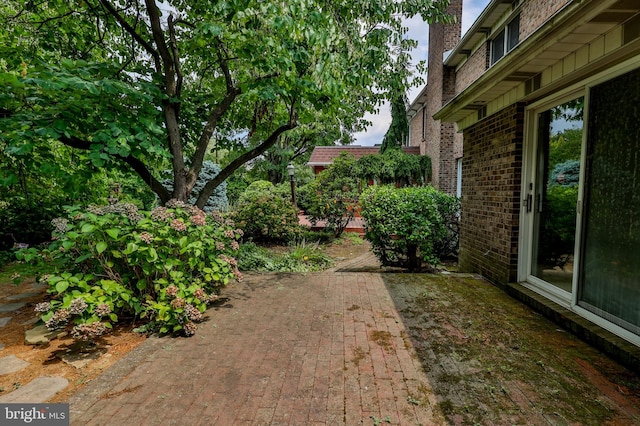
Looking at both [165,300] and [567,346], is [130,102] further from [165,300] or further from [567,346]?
[567,346]

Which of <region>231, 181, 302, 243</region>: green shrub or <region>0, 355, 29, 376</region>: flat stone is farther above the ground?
<region>231, 181, 302, 243</region>: green shrub

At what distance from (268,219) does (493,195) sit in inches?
217

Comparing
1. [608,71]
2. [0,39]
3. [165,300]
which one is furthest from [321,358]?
[0,39]

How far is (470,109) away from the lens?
16.9 ft

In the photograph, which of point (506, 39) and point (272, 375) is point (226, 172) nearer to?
point (272, 375)

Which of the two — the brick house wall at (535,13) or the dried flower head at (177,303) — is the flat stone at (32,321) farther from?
the brick house wall at (535,13)

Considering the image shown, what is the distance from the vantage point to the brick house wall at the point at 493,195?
4155 mm

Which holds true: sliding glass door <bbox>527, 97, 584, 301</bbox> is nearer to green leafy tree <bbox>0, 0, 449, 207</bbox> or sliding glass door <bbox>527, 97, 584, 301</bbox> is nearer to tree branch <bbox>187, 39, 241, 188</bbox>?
green leafy tree <bbox>0, 0, 449, 207</bbox>

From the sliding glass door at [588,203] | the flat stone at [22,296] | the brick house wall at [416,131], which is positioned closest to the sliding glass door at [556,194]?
the sliding glass door at [588,203]

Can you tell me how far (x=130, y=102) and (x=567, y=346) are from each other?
5529 millimetres

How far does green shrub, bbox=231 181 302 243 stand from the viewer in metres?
8.65

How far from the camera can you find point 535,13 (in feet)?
23.5

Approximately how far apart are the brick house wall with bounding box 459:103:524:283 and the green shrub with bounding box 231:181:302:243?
4.49 m

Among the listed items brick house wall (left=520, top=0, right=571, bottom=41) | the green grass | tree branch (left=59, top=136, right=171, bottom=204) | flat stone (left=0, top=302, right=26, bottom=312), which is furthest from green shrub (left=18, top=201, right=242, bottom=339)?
brick house wall (left=520, top=0, right=571, bottom=41)
